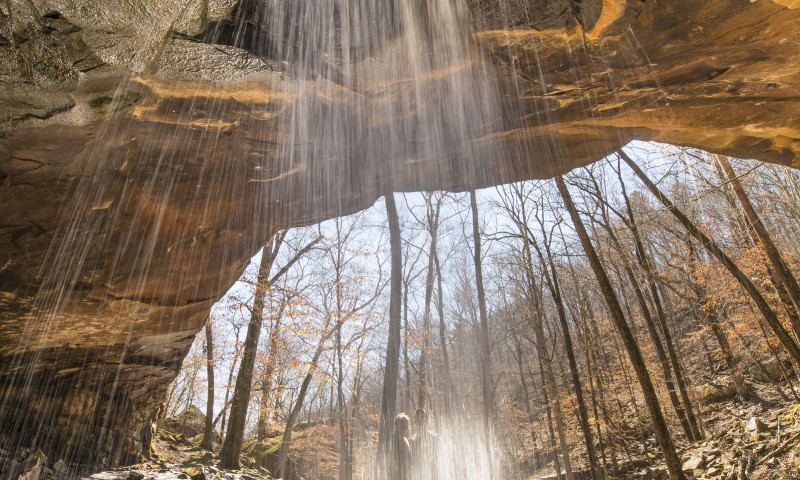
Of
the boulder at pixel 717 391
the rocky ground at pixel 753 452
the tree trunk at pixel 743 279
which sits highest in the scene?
the tree trunk at pixel 743 279

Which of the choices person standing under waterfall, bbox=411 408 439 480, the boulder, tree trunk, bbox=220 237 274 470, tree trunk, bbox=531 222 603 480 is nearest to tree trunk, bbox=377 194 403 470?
person standing under waterfall, bbox=411 408 439 480

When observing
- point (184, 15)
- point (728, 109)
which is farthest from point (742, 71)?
point (184, 15)

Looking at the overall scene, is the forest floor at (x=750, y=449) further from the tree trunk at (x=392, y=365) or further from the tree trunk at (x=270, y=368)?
the tree trunk at (x=270, y=368)

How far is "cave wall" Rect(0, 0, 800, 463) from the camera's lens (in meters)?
3.51

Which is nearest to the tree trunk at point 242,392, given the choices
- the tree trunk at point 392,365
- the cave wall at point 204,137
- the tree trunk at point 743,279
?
the cave wall at point 204,137

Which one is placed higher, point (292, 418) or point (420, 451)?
point (292, 418)

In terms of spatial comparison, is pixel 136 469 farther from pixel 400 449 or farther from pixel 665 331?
pixel 665 331

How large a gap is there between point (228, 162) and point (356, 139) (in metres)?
1.83

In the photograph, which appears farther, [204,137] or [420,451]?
[420,451]

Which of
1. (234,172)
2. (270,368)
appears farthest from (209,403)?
(234,172)

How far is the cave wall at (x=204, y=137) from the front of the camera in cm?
351

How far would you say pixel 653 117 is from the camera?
502 centimetres

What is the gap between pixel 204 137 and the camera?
4691 millimetres

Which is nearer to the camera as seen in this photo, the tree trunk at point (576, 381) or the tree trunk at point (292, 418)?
the tree trunk at point (576, 381)
